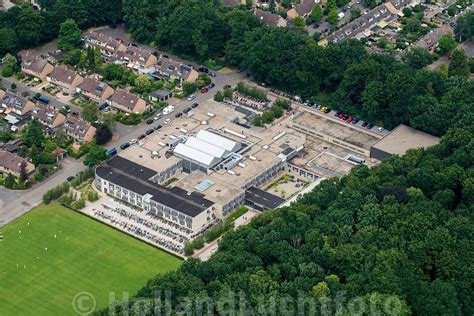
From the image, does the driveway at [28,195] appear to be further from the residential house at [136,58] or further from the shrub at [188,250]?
the residential house at [136,58]

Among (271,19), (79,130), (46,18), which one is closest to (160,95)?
(79,130)

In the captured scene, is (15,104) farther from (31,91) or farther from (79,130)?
(79,130)

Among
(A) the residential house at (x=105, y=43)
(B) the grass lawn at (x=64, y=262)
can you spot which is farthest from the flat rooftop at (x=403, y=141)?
(A) the residential house at (x=105, y=43)

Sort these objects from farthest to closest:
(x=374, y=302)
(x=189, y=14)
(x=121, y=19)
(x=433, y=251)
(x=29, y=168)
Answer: (x=121, y=19)
(x=189, y=14)
(x=29, y=168)
(x=433, y=251)
(x=374, y=302)

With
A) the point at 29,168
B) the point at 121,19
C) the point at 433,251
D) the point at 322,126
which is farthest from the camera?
the point at 121,19

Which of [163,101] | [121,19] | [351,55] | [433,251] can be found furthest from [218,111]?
[433,251]

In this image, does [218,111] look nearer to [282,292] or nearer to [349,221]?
[349,221]
